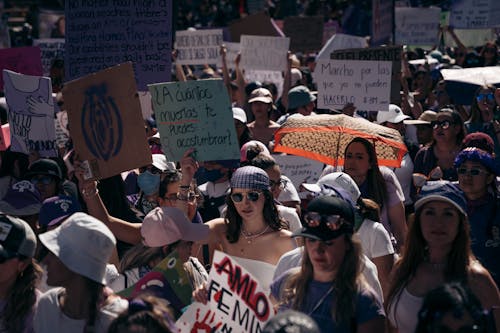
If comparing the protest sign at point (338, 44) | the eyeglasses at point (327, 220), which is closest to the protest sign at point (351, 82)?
the protest sign at point (338, 44)

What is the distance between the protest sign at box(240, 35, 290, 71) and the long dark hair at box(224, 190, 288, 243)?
8145 millimetres

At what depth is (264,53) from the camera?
14.1m

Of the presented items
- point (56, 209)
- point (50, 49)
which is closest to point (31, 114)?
point (56, 209)

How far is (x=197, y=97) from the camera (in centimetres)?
665

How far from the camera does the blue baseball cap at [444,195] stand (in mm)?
4863

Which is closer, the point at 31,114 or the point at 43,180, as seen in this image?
the point at 43,180

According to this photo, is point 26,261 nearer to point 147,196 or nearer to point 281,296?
point 281,296

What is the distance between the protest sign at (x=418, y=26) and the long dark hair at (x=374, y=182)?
10.1 m

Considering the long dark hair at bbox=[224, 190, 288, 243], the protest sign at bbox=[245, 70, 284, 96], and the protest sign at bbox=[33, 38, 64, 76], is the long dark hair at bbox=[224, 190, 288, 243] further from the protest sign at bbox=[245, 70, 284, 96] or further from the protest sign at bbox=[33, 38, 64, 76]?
the protest sign at bbox=[245, 70, 284, 96]

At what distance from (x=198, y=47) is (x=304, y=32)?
3.98m

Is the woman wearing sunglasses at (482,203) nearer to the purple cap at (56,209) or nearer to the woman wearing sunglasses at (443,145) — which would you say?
the woman wearing sunglasses at (443,145)

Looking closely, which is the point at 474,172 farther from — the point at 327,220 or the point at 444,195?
the point at 327,220

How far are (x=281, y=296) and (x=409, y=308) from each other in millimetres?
553

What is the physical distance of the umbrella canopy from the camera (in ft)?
24.9
